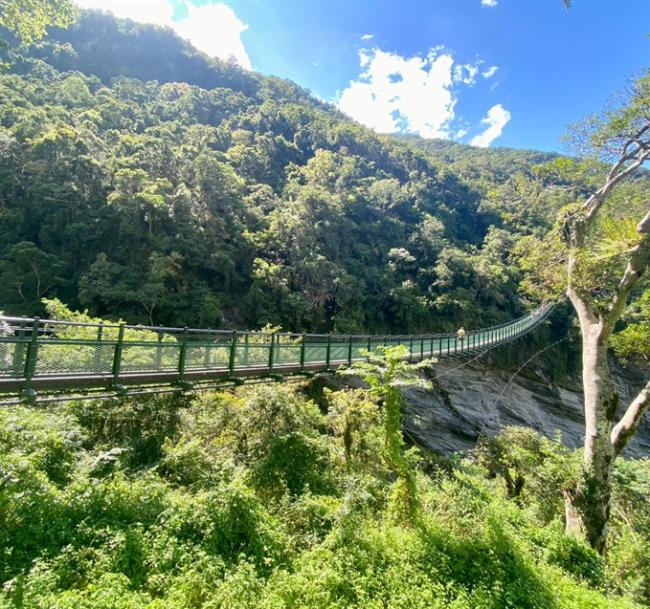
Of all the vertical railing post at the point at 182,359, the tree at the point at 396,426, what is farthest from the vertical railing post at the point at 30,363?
the tree at the point at 396,426

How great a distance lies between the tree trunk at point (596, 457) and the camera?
5574 millimetres

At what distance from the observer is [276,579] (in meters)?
3.94

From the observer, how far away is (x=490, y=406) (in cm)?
2095

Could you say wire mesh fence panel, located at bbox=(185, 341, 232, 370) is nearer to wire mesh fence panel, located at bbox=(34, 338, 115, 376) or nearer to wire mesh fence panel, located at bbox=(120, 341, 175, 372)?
wire mesh fence panel, located at bbox=(120, 341, 175, 372)

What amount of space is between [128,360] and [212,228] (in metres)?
18.4

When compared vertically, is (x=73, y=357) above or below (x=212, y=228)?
below

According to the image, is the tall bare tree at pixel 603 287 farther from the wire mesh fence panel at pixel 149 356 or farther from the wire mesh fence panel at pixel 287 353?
the wire mesh fence panel at pixel 149 356

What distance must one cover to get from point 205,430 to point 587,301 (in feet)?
26.0

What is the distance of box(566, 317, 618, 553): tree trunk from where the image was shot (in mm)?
5574

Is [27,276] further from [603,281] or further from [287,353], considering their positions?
[603,281]

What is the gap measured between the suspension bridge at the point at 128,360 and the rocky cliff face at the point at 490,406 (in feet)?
32.3

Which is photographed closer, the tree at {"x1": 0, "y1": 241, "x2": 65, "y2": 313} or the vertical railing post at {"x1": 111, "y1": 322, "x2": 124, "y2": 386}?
the vertical railing post at {"x1": 111, "y1": 322, "x2": 124, "y2": 386}

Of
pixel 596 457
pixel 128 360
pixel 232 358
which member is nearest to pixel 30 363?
pixel 128 360

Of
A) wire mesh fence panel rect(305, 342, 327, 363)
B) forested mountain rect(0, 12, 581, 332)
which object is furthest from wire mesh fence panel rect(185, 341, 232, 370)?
forested mountain rect(0, 12, 581, 332)
